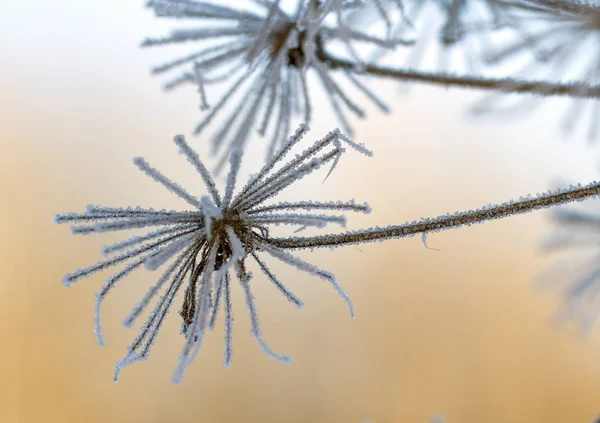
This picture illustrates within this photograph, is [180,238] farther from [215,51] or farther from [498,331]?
[498,331]

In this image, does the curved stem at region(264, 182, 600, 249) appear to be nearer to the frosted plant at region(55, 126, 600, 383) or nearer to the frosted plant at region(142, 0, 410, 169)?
the frosted plant at region(55, 126, 600, 383)

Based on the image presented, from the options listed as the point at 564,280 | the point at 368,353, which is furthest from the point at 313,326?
the point at 564,280

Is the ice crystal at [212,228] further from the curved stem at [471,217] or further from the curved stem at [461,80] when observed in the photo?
the curved stem at [461,80]

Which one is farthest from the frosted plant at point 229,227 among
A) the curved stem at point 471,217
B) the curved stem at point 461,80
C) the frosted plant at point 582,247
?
the frosted plant at point 582,247

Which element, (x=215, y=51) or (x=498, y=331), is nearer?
(x=215, y=51)

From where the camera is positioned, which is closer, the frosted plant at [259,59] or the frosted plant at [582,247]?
the frosted plant at [259,59]

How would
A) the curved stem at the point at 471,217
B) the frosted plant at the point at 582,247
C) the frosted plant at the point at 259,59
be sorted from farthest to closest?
the frosted plant at the point at 582,247 → the frosted plant at the point at 259,59 → the curved stem at the point at 471,217

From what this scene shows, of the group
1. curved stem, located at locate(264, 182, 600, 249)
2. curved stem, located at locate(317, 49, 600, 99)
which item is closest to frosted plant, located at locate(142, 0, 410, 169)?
curved stem, located at locate(317, 49, 600, 99)

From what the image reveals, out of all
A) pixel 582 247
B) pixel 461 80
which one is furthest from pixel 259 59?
pixel 582 247
